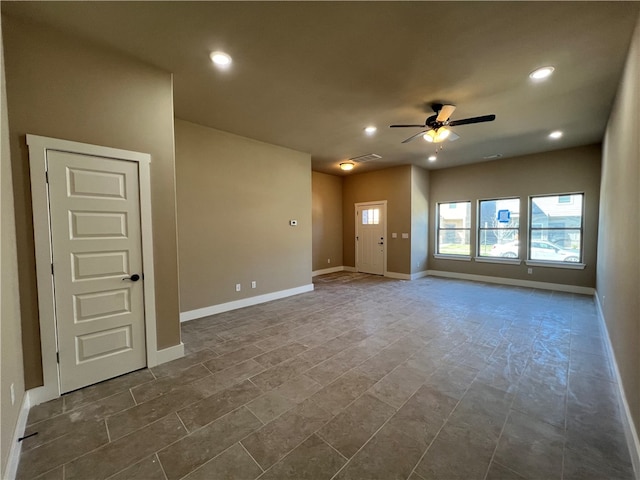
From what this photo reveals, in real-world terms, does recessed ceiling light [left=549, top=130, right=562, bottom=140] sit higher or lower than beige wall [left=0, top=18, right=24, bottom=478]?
higher

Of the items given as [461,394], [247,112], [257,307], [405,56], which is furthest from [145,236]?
[461,394]

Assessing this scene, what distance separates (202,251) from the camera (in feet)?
14.1

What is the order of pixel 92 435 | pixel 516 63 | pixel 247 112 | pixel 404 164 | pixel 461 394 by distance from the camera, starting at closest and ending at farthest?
pixel 92 435 < pixel 461 394 < pixel 516 63 < pixel 247 112 < pixel 404 164

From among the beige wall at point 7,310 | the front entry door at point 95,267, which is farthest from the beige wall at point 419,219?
the beige wall at point 7,310

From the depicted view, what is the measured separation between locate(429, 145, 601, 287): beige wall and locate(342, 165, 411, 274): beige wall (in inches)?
45.6

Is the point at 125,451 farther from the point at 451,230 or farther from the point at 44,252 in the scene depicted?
the point at 451,230

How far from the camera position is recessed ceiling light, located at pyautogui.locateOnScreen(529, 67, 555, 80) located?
2789 mm

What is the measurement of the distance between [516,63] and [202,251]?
15.1 ft

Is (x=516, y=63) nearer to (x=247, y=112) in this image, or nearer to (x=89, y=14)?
(x=247, y=112)

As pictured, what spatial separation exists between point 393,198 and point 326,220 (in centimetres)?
206

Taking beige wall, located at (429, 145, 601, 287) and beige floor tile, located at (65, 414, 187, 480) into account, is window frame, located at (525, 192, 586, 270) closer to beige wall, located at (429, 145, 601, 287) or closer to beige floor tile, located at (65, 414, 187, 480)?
beige wall, located at (429, 145, 601, 287)

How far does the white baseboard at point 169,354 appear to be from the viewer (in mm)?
2828

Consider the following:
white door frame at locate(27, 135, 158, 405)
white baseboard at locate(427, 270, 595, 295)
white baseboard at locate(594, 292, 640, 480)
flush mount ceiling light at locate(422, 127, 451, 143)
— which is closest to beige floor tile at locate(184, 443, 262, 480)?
white door frame at locate(27, 135, 158, 405)

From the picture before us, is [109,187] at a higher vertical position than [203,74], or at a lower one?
lower
